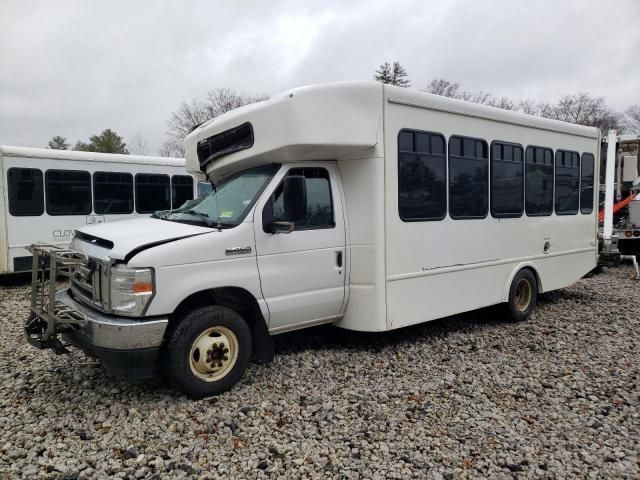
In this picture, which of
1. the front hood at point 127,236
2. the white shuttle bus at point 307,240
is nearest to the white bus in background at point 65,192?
the white shuttle bus at point 307,240

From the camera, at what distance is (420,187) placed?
554 centimetres

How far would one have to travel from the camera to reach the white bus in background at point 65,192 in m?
9.88

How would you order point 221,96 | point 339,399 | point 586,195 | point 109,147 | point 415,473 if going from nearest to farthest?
point 415,473 < point 339,399 < point 586,195 < point 221,96 < point 109,147

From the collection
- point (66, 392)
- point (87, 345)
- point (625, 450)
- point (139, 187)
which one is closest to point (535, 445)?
point (625, 450)

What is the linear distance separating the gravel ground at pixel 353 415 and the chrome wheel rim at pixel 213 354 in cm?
24

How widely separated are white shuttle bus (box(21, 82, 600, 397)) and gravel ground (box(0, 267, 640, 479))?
0.44m

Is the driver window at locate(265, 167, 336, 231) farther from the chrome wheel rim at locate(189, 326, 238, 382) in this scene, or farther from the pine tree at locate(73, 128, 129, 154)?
the pine tree at locate(73, 128, 129, 154)

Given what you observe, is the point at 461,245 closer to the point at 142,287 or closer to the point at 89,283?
the point at 142,287

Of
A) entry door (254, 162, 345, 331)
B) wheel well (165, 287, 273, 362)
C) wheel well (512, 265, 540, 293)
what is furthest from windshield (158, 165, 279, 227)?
wheel well (512, 265, 540, 293)

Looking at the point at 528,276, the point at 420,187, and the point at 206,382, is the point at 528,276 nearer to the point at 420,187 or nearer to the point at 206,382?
the point at 420,187

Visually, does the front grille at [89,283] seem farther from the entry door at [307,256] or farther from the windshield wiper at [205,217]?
the entry door at [307,256]

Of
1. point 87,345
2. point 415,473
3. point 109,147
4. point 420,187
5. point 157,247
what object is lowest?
point 415,473

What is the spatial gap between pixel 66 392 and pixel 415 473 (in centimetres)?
324

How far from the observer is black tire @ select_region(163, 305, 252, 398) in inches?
162
